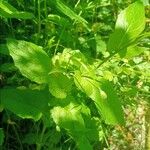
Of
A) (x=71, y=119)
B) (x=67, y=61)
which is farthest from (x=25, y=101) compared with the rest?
(x=67, y=61)

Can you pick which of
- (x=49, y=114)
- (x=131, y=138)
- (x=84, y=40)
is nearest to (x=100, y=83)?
(x=49, y=114)

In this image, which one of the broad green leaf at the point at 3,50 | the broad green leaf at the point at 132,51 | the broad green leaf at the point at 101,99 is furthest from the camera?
the broad green leaf at the point at 3,50

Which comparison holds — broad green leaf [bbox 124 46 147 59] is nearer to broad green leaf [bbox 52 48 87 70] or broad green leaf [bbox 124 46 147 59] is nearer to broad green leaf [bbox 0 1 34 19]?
broad green leaf [bbox 52 48 87 70]

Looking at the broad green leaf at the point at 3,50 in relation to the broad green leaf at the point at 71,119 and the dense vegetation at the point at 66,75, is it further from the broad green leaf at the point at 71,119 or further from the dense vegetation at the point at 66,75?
the broad green leaf at the point at 71,119

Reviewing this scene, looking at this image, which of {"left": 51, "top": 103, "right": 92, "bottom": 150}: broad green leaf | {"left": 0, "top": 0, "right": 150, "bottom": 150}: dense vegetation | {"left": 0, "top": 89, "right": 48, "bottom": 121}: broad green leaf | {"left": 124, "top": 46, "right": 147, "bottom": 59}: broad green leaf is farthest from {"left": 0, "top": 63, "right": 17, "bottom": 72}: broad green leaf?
{"left": 124, "top": 46, "right": 147, "bottom": 59}: broad green leaf

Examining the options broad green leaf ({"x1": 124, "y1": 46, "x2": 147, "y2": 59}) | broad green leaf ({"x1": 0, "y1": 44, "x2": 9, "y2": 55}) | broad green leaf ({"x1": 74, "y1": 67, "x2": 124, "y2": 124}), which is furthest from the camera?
broad green leaf ({"x1": 0, "y1": 44, "x2": 9, "y2": 55})

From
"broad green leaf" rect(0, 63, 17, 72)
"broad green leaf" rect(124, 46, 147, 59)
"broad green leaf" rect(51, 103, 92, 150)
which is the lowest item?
"broad green leaf" rect(51, 103, 92, 150)

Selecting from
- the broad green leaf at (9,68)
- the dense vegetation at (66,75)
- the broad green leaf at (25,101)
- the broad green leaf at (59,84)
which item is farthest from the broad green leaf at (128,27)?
the broad green leaf at (9,68)
